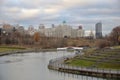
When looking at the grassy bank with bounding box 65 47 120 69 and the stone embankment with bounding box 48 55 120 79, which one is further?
the grassy bank with bounding box 65 47 120 69

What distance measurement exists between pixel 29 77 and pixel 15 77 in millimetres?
3011

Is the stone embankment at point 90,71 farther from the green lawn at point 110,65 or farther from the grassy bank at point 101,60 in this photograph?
the green lawn at point 110,65

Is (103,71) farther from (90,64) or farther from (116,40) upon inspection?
(116,40)

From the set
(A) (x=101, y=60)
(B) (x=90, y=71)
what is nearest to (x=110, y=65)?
(A) (x=101, y=60)

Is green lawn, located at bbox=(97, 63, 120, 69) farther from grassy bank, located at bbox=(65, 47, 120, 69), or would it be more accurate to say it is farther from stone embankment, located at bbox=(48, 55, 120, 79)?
stone embankment, located at bbox=(48, 55, 120, 79)

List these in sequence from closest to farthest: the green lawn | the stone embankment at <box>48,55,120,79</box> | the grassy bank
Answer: the stone embankment at <box>48,55,120,79</box>, the green lawn, the grassy bank

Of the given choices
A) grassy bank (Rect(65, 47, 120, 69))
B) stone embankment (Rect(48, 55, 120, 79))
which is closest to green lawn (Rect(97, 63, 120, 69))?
grassy bank (Rect(65, 47, 120, 69))

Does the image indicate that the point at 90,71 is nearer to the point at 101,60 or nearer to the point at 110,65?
the point at 110,65

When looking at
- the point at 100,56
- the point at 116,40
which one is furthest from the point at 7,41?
the point at 100,56

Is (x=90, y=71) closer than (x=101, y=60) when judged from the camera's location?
Yes

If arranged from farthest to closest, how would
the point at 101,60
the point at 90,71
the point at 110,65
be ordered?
the point at 101,60 < the point at 110,65 < the point at 90,71

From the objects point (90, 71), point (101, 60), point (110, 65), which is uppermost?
point (101, 60)

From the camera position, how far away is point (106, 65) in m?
67.7

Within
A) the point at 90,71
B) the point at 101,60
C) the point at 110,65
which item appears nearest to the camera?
the point at 90,71
